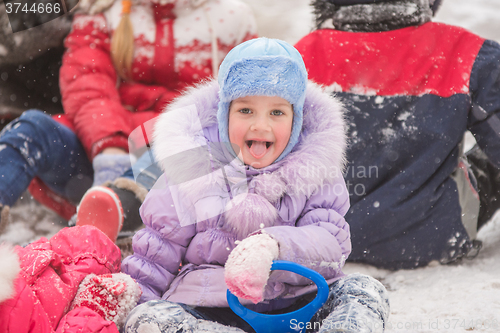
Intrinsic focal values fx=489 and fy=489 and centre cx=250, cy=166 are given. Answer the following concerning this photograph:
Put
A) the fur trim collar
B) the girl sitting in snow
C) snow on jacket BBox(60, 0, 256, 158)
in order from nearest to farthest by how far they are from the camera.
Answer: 1. the fur trim collar
2. the girl sitting in snow
3. snow on jacket BBox(60, 0, 256, 158)

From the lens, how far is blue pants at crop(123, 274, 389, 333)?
86 cm

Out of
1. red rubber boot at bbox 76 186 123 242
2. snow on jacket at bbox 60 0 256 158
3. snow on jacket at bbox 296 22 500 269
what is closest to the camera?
red rubber boot at bbox 76 186 123 242

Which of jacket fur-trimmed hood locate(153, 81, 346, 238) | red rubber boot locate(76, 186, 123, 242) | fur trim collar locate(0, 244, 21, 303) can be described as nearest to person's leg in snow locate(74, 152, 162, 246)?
red rubber boot locate(76, 186, 123, 242)

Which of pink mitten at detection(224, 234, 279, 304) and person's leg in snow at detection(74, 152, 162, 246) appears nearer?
pink mitten at detection(224, 234, 279, 304)

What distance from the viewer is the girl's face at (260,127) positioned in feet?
3.47

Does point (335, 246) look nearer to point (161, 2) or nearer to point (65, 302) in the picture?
point (65, 302)

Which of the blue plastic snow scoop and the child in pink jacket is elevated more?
the child in pink jacket

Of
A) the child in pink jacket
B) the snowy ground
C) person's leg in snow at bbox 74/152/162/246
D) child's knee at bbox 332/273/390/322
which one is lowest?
the snowy ground

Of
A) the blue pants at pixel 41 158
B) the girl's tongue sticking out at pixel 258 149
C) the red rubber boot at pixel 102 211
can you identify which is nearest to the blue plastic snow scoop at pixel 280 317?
the girl's tongue sticking out at pixel 258 149

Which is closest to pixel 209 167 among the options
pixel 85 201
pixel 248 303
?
pixel 248 303

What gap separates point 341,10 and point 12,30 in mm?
1523

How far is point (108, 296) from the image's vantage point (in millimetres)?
964

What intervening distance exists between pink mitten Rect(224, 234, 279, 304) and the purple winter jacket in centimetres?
12

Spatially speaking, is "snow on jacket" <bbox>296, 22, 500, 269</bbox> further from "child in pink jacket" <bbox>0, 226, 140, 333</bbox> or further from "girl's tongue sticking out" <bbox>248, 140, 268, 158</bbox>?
"child in pink jacket" <bbox>0, 226, 140, 333</bbox>
